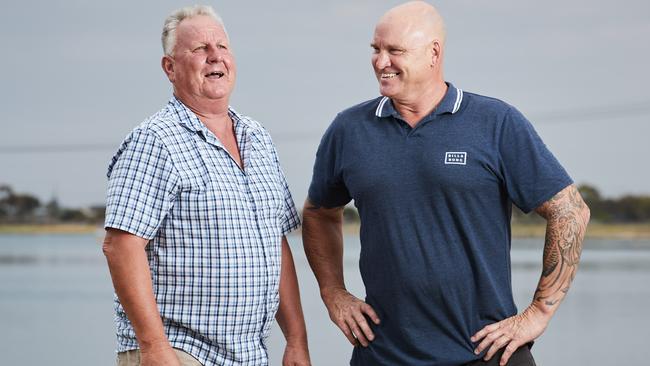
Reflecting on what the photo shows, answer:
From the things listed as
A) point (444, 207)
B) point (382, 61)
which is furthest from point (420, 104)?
point (444, 207)

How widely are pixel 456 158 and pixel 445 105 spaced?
0.17 meters

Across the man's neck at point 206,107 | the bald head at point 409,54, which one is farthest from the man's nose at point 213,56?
the bald head at point 409,54

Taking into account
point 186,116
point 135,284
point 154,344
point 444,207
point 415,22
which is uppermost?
point 415,22

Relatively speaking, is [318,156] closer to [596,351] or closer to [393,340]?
[393,340]

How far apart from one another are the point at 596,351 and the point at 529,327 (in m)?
9.86

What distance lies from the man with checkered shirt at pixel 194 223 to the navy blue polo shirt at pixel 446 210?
344 millimetres

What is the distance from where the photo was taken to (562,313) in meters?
17.5

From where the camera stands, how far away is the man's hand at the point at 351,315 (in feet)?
11.5

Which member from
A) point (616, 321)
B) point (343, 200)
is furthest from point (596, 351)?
point (343, 200)

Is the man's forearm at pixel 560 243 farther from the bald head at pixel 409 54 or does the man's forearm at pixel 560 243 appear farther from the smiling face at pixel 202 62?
the smiling face at pixel 202 62

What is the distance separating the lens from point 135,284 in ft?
10.4

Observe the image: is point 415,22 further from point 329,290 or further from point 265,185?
point 329,290

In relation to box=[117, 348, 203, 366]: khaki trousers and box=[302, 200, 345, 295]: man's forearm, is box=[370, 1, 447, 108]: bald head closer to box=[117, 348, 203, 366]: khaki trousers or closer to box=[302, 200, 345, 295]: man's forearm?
box=[302, 200, 345, 295]: man's forearm

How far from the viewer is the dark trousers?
11.1 feet
